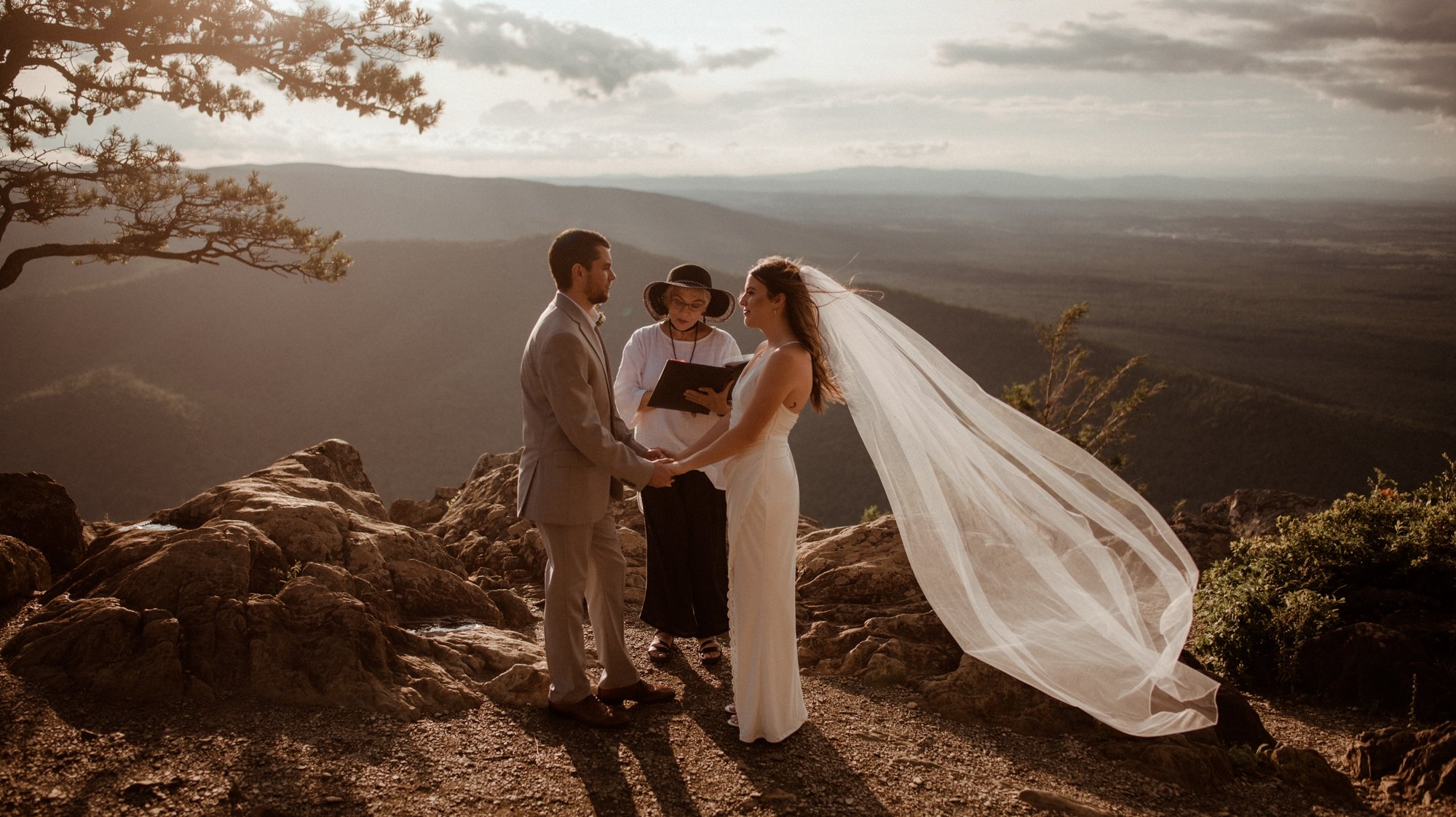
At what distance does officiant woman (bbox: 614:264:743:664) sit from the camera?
17.0 feet

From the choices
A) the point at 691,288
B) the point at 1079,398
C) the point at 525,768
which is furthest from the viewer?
the point at 1079,398

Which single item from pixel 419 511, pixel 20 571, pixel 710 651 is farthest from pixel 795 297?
pixel 419 511

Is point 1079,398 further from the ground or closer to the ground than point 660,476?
closer to the ground

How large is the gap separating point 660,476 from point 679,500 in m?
1.11

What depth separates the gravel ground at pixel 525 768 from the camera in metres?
3.35

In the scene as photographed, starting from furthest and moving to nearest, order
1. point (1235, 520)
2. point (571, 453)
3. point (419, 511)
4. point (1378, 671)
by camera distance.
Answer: point (419, 511) < point (1235, 520) < point (1378, 671) < point (571, 453)

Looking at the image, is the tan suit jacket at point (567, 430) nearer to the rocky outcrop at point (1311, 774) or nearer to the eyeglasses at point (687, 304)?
the eyeglasses at point (687, 304)

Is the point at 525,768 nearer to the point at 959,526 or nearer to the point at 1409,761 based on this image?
the point at 959,526

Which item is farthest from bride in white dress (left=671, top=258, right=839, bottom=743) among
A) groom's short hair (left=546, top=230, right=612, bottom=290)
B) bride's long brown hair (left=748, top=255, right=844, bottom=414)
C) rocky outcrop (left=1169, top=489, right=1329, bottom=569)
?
rocky outcrop (left=1169, top=489, right=1329, bottom=569)

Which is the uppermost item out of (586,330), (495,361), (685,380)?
(586,330)

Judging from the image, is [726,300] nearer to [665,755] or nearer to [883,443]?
[883,443]

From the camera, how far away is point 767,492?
401 cm

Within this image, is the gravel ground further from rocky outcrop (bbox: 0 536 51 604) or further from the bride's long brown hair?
the bride's long brown hair

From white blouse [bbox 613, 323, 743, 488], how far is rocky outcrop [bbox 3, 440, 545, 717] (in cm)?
148
